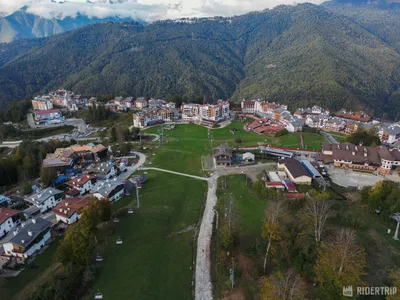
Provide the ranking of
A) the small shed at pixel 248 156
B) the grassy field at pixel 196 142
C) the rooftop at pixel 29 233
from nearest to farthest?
the rooftop at pixel 29 233, the small shed at pixel 248 156, the grassy field at pixel 196 142

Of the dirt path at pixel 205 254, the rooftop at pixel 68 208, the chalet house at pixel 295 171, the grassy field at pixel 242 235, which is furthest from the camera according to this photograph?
the chalet house at pixel 295 171

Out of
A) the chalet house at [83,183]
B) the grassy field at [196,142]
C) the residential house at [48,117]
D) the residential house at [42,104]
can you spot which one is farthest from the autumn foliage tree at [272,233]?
the residential house at [42,104]

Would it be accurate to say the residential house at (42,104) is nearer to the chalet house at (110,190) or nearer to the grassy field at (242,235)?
the chalet house at (110,190)

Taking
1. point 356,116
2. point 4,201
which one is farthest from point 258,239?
point 356,116

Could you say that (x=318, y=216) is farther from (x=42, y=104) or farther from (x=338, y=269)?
(x=42, y=104)

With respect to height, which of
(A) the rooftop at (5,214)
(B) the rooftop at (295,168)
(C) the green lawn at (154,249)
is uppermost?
(B) the rooftop at (295,168)

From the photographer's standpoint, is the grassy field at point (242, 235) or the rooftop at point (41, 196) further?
the rooftop at point (41, 196)

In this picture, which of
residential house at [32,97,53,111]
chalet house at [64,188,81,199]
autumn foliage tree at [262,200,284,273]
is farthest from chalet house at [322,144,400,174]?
residential house at [32,97,53,111]
